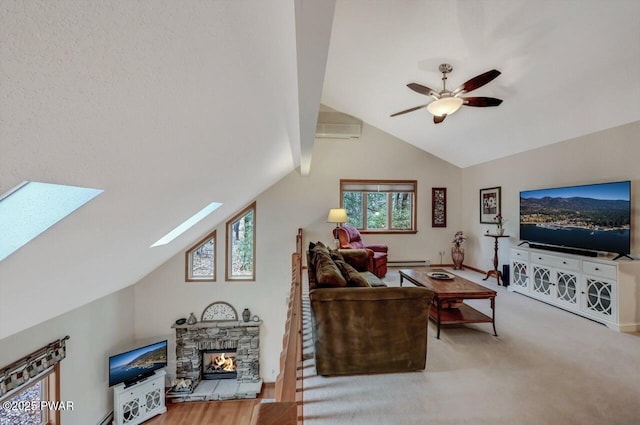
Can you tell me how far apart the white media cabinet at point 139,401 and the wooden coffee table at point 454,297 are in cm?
498

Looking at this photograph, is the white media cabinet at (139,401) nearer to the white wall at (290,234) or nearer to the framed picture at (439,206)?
the white wall at (290,234)

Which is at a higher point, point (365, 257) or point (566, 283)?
point (365, 257)

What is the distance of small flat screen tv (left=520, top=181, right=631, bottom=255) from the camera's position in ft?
9.71

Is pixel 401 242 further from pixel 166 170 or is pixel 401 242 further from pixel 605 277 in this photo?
pixel 166 170

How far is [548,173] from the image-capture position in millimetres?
3984

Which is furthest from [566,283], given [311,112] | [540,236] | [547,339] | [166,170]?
[166,170]

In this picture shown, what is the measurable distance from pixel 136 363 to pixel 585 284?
23.2 feet

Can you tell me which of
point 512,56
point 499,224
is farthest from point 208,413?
point 512,56

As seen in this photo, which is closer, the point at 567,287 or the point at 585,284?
the point at 585,284

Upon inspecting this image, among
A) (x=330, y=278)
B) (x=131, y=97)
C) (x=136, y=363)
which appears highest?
(x=131, y=97)

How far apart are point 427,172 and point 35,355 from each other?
711 centimetres

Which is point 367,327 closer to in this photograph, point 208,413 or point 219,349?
point 208,413

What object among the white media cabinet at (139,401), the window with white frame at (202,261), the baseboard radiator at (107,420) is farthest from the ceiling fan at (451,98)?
the baseboard radiator at (107,420)

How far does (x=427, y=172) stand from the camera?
6016 mm
